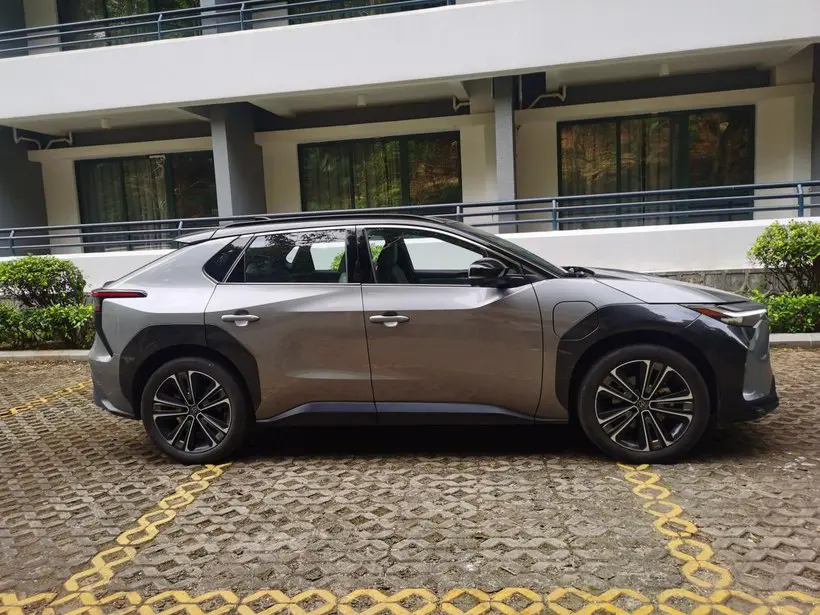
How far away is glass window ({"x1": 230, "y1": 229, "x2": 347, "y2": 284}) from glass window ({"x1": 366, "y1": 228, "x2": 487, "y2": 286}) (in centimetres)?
25

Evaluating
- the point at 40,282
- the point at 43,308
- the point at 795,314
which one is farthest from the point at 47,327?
the point at 795,314

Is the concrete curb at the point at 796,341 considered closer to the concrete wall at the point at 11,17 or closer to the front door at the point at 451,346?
the front door at the point at 451,346

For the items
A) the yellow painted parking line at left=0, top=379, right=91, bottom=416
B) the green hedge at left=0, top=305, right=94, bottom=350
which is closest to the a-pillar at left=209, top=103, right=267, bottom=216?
the green hedge at left=0, top=305, right=94, bottom=350

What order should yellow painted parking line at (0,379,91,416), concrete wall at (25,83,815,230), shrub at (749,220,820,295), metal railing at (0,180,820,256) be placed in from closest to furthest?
yellow painted parking line at (0,379,91,416) < shrub at (749,220,820,295) < metal railing at (0,180,820,256) < concrete wall at (25,83,815,230)

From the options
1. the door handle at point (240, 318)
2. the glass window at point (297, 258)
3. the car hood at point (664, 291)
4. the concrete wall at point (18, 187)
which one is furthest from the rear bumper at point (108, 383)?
the concrete wall at point (18, 187)

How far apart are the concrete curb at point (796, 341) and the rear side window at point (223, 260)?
6445 mm

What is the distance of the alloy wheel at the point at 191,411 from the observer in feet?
14.4

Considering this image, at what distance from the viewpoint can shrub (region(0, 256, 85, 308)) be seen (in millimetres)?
9711

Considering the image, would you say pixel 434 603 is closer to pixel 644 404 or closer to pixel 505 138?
pixel 644 404

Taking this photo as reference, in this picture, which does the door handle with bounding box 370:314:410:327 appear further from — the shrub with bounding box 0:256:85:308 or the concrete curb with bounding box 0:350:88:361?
the shrub with bounding box 0:256:85:308

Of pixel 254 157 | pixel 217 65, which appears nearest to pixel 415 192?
pixel 254 157

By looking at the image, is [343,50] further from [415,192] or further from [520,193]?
[520,193]

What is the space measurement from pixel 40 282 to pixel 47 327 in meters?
0.80

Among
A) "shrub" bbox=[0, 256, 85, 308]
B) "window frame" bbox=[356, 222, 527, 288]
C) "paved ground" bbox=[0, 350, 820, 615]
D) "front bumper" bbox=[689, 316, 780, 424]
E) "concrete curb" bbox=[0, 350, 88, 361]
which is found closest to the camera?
"paved ground" bbox=[0, 350, 820, 615]
